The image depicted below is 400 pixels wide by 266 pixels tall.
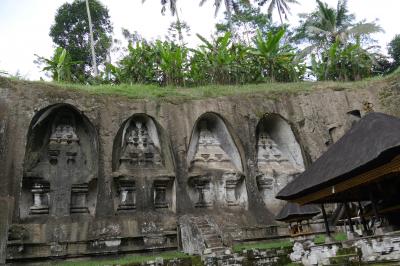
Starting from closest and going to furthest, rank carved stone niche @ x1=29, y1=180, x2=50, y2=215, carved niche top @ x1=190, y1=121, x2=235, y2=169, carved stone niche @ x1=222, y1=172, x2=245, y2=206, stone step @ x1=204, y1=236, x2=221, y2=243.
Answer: stone step @ x1=204, y1=236, x2=221, y2=243, carved stone niche @ x1=29, y1=180, x2=50, y2=215, carved stone niche @ x1=222, y1=172, x2=245, y2=206, carved niche top @ x1=190, y1=121, x2=235, y2=169

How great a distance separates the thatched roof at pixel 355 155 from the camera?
278 inches

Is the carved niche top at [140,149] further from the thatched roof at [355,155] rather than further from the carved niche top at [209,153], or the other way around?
the thatched roof at [355,155]

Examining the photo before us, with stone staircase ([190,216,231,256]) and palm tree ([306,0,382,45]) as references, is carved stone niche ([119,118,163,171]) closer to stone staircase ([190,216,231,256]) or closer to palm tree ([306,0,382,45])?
stone staircase ([190,216,231,256])

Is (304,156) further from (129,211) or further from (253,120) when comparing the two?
(129,211)

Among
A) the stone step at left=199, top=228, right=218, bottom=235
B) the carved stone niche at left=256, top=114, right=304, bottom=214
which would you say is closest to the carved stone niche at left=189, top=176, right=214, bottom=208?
the carved stone niche at left=256, top=114, right=304, bottom=214

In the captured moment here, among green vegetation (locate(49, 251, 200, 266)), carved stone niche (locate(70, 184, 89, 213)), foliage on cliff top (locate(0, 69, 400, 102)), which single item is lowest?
green vegetation (locate(49, 251, 200, 266))

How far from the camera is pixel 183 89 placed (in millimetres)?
19000

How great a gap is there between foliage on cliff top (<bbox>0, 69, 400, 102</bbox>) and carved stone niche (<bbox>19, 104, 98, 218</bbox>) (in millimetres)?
1134

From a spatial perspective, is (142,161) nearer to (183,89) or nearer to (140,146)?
(140,146)

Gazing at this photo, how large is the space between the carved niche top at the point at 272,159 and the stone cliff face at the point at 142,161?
5cm

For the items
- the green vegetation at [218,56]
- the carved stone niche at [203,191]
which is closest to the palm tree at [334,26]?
the green vegetation at [218,56]

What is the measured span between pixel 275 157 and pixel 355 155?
10944 millimetres

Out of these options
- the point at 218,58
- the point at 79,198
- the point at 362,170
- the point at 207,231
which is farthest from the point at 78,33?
the point at 362,170

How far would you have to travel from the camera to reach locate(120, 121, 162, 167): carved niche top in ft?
53.3
